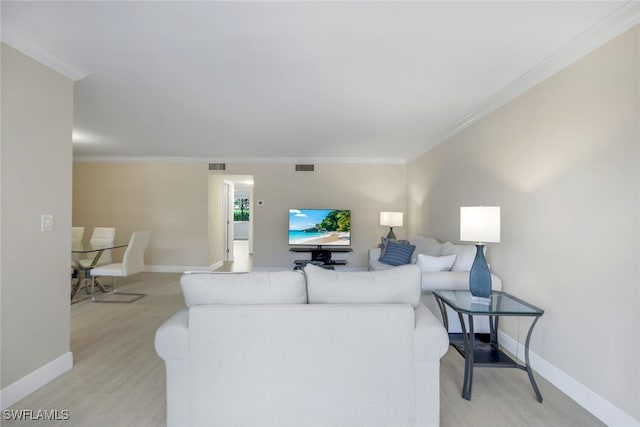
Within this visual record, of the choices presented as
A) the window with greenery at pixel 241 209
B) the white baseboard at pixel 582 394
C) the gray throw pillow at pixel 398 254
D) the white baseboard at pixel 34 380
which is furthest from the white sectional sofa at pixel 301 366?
the window with greenery at pixel 241 209

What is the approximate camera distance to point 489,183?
337 cm

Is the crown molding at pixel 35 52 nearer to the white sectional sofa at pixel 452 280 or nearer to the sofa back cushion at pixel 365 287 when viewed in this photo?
the sofa back cushion at pixel 365 287

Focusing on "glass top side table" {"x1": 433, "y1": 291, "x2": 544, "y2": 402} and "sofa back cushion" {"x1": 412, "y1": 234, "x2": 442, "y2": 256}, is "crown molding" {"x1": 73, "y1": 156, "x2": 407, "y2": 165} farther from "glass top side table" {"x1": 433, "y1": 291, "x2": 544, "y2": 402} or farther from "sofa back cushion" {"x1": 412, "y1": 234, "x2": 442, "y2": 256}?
"glass top side table" {"x1": 433, "y1": 291, "x2": 544, "y2": 402}

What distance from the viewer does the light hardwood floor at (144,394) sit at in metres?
1.97

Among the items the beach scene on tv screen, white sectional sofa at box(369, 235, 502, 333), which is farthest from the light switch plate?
the beach scene on tv screen

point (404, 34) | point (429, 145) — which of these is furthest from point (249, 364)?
point (429, 145)

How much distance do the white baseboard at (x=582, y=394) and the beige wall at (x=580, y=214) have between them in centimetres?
4

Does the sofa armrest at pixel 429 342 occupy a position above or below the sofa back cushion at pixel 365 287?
below

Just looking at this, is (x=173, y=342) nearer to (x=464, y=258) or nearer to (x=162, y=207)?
(x=464, y=258)

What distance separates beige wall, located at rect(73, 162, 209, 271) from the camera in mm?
6758

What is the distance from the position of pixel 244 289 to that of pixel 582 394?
235 cm

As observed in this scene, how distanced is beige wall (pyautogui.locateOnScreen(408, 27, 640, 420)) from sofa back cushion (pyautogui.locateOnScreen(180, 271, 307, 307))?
1.90 m

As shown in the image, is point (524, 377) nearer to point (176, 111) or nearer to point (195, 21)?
point (195, 21)

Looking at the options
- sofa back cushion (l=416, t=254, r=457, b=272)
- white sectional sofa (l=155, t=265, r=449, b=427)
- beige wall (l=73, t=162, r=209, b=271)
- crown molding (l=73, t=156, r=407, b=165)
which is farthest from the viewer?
beige wall (l=73, t=162, r=209, b=271)
